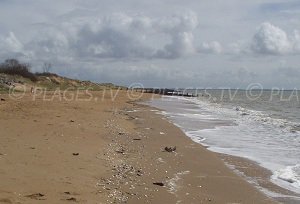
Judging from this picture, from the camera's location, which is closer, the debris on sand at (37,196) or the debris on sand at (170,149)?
the debris on sand at (37,196)

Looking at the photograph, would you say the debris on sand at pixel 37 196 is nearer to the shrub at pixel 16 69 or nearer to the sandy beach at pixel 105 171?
the sandy beach at pixel 105 171

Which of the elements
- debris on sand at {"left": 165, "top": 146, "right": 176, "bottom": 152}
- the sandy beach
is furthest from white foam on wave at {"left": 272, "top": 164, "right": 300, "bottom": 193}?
debris on sand at {"left": 165, "top": 146, "right": 176, "bottom": 152}

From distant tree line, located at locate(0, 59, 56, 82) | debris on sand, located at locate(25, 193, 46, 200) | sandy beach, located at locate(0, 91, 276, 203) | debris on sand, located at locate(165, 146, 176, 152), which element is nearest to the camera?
debris on sand, located at locate(25, 193, 46, 200)

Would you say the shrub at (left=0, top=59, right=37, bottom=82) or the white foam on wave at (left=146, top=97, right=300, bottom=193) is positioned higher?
the shrub at (left=0, top=59, right=37, bottom=82)

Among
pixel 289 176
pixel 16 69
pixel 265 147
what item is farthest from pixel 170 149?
pixel 16 69

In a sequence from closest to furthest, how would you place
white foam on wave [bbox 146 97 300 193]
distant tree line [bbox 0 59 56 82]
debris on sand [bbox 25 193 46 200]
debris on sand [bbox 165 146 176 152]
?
debris on sand [bbox 25 193 46 200], white foam on wave [bbox 146 97 300 193], debris on sand [bbox 165 146 176 152], distant tree line [bbox 0 59 56 82]

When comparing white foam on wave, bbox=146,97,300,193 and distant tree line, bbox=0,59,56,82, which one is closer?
white foam on wave, bbox=146,97,300,193

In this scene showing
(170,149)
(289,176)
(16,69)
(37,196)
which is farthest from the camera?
(16,69)

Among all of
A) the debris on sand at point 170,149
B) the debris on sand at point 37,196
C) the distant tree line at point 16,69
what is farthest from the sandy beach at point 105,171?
the distant tree line at point 16,69

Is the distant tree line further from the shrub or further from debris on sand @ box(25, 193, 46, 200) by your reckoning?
debris on sand @ box(25, 193, 46, 200)

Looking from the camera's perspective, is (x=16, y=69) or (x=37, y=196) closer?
(x=37, y=196)

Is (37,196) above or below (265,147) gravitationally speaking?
below

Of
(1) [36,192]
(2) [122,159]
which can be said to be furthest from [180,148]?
(1) [36,192]

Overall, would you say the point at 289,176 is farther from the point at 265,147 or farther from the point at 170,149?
the point at 265,147
